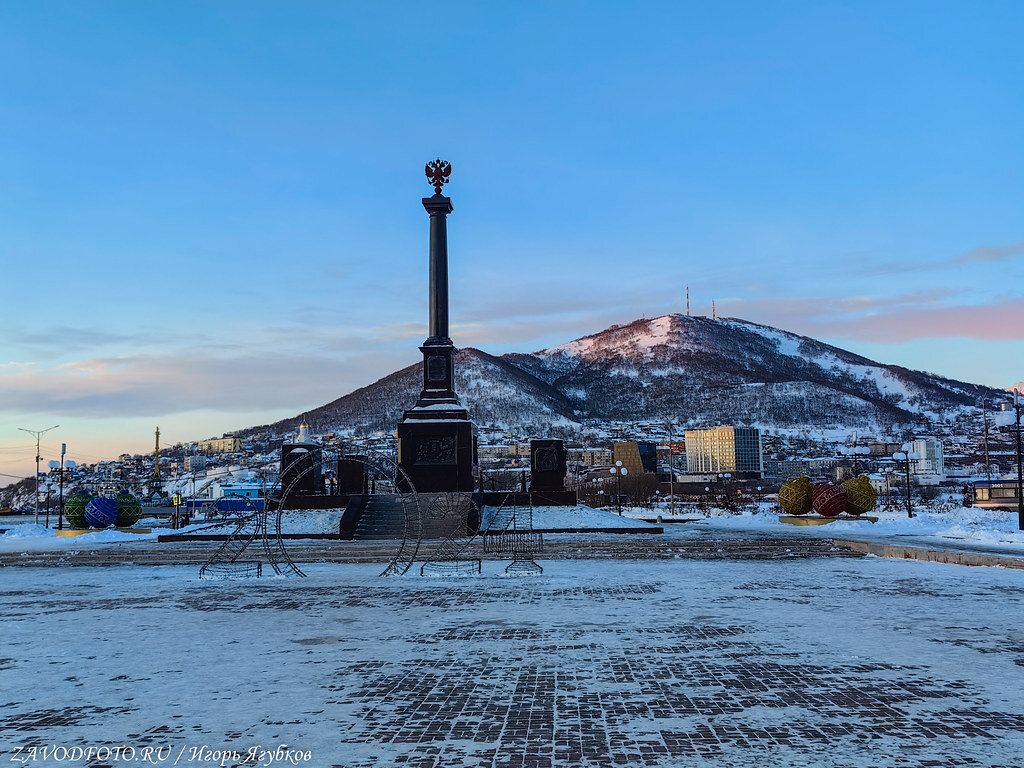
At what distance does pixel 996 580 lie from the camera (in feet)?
52.5

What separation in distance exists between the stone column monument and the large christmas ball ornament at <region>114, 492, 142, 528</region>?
12.2 m

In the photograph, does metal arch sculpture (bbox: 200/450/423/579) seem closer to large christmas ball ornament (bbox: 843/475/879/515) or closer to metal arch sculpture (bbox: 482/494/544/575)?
metal arch sculpture (bbox: 482/494/544/575)

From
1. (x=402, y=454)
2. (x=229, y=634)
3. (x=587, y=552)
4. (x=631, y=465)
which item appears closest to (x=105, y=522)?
(x=402, y=454)

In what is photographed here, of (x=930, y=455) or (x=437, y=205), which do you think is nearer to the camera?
(x=437, y=205)

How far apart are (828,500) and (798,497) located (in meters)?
1.55

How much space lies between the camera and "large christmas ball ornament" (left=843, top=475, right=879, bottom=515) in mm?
34375

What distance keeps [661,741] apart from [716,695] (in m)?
1.54

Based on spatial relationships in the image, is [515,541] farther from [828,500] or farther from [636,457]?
[636,457]

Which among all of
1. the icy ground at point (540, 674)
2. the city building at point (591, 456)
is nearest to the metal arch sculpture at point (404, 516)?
the icy ground at point (540, 674)

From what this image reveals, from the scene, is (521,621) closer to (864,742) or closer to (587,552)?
(864,742)

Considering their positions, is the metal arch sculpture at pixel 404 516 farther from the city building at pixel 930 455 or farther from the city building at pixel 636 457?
the city building at pixel 930 455

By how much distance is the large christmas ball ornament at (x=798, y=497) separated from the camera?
35500 millimetres

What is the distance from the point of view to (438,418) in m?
34.1

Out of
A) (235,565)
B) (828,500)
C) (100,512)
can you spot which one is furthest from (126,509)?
(828,500)
